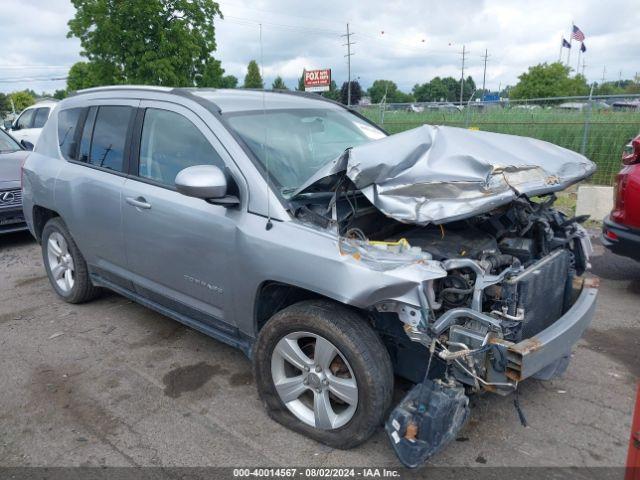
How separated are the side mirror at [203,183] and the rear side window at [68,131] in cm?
212

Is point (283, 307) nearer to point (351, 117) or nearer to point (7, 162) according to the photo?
point (351, 117)

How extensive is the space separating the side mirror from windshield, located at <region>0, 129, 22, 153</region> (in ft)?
21.0

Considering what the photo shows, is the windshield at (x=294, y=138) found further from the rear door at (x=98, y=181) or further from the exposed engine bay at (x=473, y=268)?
the rear door at (x=98, y=181)

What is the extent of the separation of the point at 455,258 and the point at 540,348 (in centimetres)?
57

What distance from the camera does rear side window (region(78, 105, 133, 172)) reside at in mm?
3951

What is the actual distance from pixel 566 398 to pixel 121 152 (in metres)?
3.52

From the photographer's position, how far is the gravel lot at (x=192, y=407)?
279 cm

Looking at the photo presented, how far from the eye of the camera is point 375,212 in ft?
10.1

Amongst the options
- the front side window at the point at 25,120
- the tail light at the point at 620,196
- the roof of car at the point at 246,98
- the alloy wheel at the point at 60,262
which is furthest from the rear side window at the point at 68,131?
the front side window at the point at 25,120

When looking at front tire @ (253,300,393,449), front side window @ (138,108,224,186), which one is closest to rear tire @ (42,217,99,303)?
front side window @ (138,108,224,186)

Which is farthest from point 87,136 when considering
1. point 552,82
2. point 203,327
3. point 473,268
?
point 552,82

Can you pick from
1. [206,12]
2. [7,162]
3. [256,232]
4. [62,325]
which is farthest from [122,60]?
[256,232]

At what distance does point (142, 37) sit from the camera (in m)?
17.7

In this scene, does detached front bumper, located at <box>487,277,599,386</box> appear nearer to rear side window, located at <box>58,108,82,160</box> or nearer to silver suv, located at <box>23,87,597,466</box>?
silver suv, located at <box>23,87,597,466</box>
